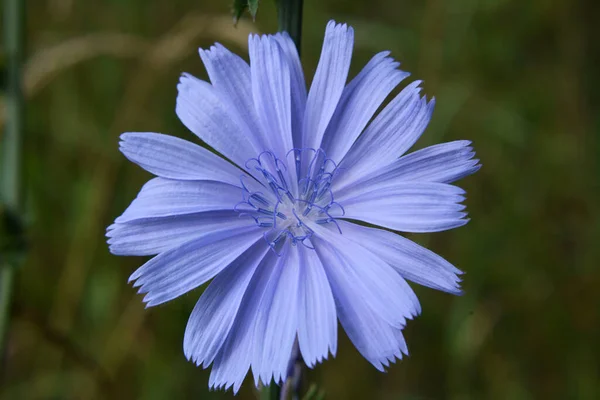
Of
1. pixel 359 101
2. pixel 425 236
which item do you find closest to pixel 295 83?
pixel 359 101

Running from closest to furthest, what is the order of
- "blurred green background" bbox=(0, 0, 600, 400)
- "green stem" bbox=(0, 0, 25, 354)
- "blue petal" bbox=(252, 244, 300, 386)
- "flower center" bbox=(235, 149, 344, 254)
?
"blue petal" bbox=(252, 244, 300, 386) < "flower center" bbox=(235, 149, 344, 254) < "green stem" bbox=(0, 0, 25, 354) < "blurred green background" bbox=(0, 0, 600, 400)

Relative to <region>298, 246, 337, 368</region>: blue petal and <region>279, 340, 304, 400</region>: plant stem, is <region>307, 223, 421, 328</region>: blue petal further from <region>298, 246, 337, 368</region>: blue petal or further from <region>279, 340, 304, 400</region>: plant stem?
<region>279, 340, 304, 400</region>: plant stem

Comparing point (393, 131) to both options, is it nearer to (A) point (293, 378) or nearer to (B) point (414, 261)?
(B) point (414, 261)

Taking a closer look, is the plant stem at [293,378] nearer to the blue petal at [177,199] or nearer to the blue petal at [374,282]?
the blue petal at [374,282]

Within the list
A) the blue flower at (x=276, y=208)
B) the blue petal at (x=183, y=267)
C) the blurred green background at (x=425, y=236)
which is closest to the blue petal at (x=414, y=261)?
the blue flower at (x=276, y=208)

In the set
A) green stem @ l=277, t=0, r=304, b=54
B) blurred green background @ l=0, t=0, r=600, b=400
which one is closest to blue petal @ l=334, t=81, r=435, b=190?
green stem @ l=277, t=0, r=304, b=54

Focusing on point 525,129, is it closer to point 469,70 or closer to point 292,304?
point 469,70
